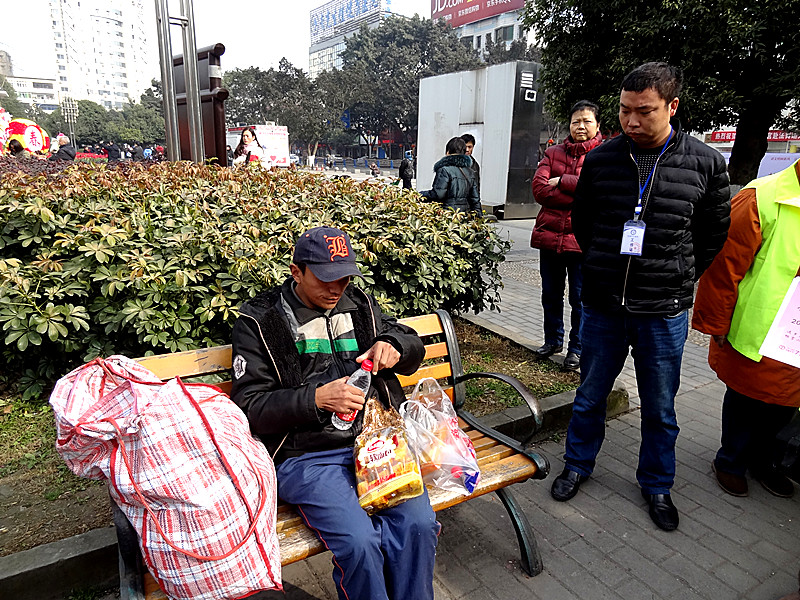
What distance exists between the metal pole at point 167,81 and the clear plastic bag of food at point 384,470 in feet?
23.4

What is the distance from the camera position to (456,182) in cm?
599

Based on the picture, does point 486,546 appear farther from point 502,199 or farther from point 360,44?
point 360,44

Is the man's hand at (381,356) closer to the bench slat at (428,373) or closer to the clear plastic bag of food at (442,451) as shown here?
the clear plastic bag of food at (442,451)

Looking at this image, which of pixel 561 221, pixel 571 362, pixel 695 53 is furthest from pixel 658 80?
pixel 695 53

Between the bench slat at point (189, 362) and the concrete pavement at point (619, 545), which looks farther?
the concrete pavement at point (619, 545)

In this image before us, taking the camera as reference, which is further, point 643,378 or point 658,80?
point 643,378

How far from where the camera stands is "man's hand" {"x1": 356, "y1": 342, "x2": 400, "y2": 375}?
220cm

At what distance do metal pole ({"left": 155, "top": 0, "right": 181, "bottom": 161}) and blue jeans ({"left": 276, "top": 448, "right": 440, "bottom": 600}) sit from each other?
23.4ft

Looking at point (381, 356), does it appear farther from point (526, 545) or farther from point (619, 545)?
point (619, 545)

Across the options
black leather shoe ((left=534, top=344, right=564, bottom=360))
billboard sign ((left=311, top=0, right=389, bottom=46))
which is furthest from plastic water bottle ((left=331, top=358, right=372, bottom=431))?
billboard sign ((left=311, top=0, right=389, bottom=46))

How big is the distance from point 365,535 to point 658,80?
6.75ft

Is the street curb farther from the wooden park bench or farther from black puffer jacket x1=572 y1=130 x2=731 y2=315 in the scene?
black puffer jacket x1=572 y1=130 x2=731 y2=315

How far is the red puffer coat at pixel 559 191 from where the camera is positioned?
3.93 metres

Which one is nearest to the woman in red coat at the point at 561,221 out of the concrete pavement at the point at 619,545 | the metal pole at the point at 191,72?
the concrete pavement at the point at 619,545
